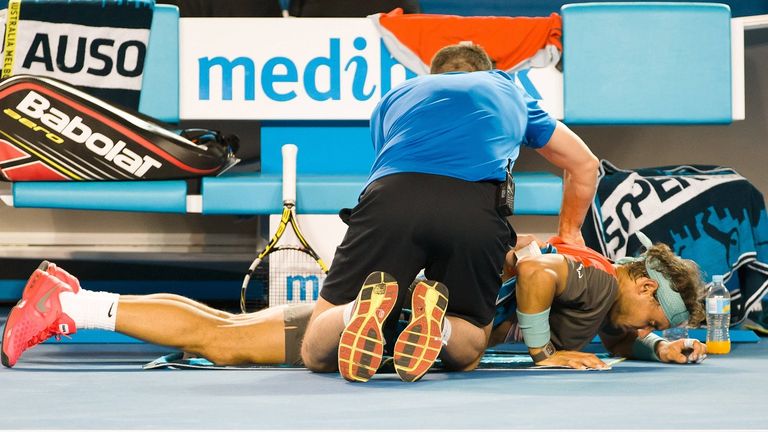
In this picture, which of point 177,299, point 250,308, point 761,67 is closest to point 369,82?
point 250,308

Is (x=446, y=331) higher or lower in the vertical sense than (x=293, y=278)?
lower

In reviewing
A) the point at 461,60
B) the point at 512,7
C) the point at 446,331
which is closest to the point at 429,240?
the point at 446,331

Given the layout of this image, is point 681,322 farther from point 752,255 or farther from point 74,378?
point 74,378

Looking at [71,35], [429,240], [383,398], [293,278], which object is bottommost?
[383,398]

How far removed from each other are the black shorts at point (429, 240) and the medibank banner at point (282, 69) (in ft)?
5.75

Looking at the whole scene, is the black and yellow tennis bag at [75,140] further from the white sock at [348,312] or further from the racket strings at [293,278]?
the white sock at [348,312]

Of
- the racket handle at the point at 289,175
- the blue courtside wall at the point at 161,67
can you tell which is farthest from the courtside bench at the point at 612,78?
the racket handle at the point at 289,175

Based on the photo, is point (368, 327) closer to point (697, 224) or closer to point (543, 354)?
point (543, 354)

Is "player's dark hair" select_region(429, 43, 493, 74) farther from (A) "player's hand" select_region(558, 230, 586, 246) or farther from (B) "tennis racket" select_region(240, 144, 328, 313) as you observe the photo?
(B) "tennis racket" select_region(240, 144, 328, 313)

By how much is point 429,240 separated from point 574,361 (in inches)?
25.4

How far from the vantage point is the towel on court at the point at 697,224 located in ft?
15.6

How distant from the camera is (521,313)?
11.0ft

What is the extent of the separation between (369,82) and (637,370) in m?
2.08

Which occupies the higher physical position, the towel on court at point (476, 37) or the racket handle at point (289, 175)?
the towel on court at point (476, 37)
